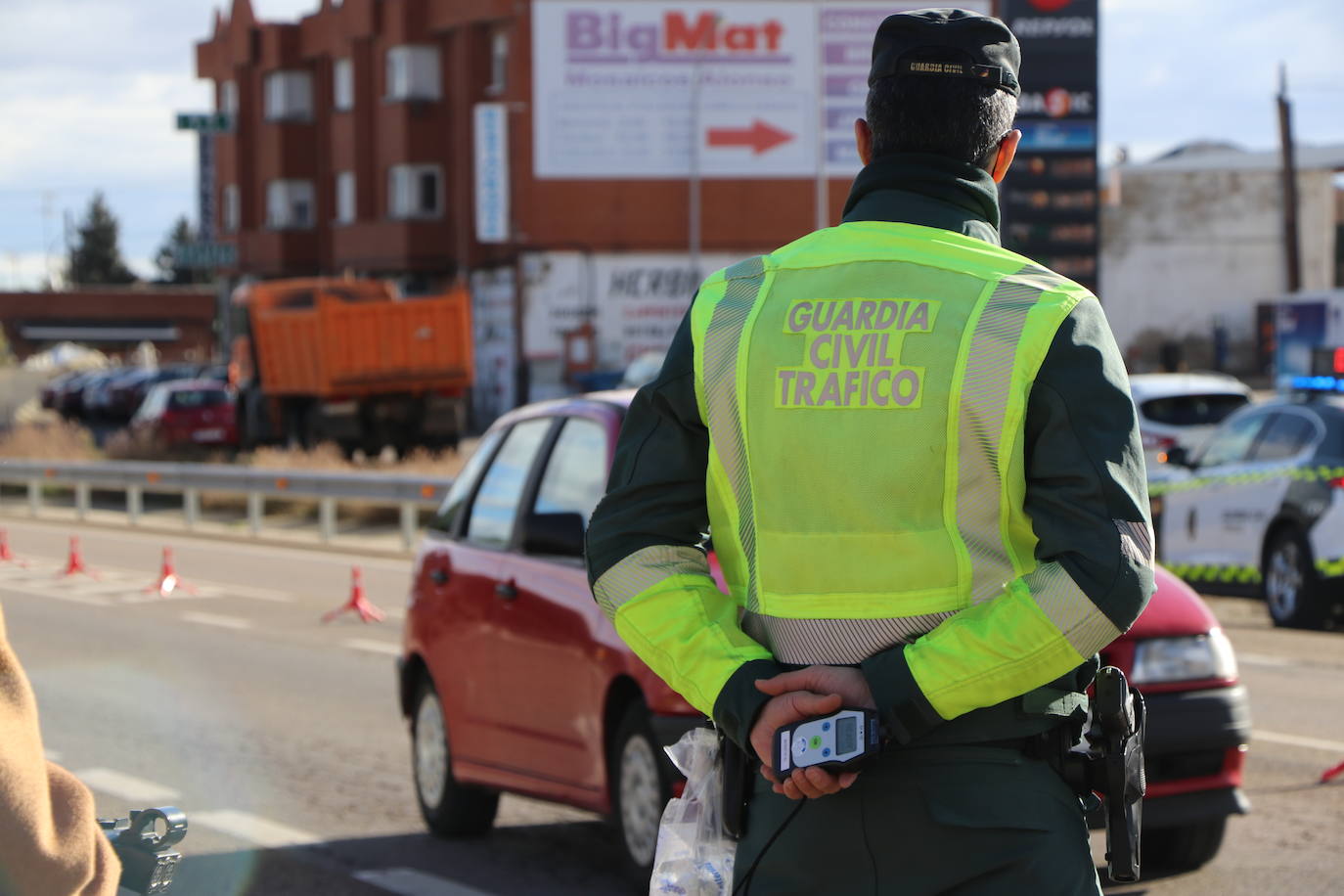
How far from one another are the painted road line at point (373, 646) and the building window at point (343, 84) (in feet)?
159

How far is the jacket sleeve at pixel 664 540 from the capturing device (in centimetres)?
285

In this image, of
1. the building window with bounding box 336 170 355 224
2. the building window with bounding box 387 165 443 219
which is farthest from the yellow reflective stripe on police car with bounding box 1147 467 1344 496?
the building window with bounding box 336 170 355 224

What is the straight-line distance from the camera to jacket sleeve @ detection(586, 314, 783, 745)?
Answer: 2854 mm

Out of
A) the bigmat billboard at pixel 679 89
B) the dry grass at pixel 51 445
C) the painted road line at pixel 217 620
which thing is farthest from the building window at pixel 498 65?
the painted road line at pixel 217 620

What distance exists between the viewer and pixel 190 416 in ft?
129

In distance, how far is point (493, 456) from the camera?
7.76m

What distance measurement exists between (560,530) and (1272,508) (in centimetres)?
886

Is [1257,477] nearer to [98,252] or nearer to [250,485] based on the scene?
[250,485]

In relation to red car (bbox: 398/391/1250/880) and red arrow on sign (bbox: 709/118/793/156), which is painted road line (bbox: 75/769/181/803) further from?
red arrow on sign (bbox: 709/118/793/156)

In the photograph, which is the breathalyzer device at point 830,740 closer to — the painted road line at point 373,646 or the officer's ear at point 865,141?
the officer's ear at point 865,141

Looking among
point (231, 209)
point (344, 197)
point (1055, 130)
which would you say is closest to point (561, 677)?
point (1055, 130)

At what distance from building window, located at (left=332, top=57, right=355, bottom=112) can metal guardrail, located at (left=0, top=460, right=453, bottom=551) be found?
31473 mm

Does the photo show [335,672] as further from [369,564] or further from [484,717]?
[369,564]

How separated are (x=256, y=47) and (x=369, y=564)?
5093 cm
